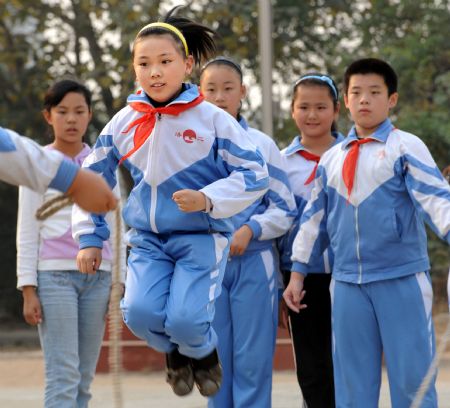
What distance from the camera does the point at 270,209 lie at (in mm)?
5781

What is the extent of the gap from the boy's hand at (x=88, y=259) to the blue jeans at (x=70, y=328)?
477 mm

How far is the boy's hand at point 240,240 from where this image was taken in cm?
559

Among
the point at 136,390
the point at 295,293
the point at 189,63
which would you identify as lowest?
the point at 136,390

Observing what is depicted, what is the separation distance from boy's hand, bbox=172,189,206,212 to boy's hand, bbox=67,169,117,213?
41.9 inches

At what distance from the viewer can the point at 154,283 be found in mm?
4855

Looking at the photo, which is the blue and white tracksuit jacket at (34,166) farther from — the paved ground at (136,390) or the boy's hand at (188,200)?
the paved ground at (136,390)

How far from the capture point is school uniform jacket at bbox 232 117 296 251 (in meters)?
5.70

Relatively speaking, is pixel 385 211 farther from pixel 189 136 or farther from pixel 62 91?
pixel 62 91

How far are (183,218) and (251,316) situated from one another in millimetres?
A: 1019

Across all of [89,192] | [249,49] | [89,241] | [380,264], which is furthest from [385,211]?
[249,49]

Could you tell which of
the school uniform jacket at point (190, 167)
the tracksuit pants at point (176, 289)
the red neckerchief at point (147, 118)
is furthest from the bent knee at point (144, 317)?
the red neckerchief at point (147, 118)

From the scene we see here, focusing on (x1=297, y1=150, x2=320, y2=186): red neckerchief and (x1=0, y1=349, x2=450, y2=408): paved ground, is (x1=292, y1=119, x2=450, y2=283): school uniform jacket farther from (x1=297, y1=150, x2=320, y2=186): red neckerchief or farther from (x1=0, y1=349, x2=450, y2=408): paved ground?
(x1=0, y1=349, x2=450, y2=408): paved ground

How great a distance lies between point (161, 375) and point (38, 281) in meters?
4.15

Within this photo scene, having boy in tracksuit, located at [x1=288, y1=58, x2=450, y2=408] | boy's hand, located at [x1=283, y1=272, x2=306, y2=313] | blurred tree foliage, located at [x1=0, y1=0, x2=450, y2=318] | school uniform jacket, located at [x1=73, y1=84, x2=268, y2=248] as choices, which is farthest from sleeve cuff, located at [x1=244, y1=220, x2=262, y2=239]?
blurred tree foliage, located at [x1=0, y1=0, x2=450, y2=318]
